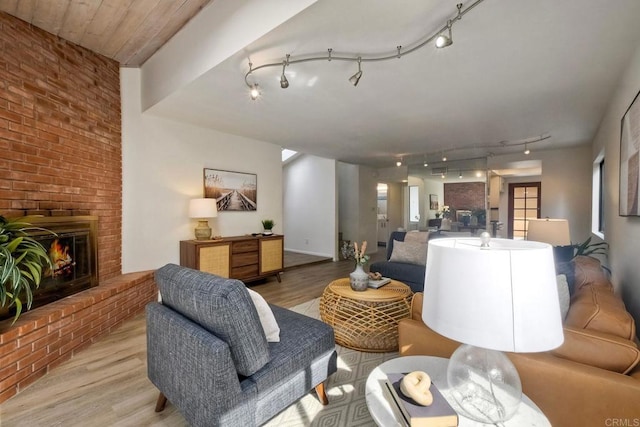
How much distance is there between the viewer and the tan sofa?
99cm

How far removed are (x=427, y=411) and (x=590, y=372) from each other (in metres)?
0.66

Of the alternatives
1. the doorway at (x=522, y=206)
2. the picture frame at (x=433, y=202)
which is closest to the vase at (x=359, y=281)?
the picture frame at (x=433, y=202)

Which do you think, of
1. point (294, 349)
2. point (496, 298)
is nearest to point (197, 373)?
point (294, 349)

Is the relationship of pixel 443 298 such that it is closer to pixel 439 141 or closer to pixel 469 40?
pixel 469 40

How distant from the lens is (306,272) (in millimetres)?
5359

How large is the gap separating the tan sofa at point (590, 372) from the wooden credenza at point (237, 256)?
3434mm

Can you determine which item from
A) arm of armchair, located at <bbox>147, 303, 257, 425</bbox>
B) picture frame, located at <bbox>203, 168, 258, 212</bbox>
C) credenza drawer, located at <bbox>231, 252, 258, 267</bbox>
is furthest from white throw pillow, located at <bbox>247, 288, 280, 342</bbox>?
picture frame, located at <bbox>203, 168, 258, 212</bbox>

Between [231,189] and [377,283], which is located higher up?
[231,189]

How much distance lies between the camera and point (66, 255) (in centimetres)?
256

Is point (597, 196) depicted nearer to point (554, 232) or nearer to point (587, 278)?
point (554, 232)

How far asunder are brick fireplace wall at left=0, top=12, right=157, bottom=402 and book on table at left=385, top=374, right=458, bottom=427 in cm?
242

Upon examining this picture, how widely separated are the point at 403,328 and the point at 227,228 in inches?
138

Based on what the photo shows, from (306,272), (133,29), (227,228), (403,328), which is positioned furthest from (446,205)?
(133,29)

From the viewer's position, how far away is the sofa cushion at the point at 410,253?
374 cm
